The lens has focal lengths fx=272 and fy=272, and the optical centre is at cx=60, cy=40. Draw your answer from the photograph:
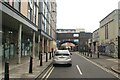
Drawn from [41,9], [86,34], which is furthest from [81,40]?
[41,9]

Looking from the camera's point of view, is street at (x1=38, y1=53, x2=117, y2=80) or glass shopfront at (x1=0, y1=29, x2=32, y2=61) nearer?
street at (x1=38, y1=53, x2=117, y2=80)

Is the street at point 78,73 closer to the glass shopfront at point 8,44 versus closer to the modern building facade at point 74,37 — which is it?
the glass shopfront at point 8,44

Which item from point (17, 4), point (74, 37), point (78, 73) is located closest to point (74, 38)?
point (74, 37)

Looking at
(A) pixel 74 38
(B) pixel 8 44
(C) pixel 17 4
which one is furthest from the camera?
(A) pixel 74 38

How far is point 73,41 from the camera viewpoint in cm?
12262

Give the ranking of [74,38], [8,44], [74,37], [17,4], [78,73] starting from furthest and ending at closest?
[74,38]
[74,37]
[8,44]
[17,4]
[78,73]

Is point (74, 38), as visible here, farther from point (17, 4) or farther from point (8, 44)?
point (17, 4)

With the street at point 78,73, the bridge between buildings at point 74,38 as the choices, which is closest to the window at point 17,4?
the street at point 78,73

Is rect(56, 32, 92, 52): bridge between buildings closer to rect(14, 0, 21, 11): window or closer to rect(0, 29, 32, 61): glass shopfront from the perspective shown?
rect(0, 29, 32, 61): glass shopfront

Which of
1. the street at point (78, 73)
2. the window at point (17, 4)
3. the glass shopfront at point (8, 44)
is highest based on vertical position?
the window at point (17, 4)

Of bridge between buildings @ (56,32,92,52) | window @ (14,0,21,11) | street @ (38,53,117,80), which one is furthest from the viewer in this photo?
bridge between buildings @ (56,32,92,52)

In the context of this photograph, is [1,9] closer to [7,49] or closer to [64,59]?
[64,59]

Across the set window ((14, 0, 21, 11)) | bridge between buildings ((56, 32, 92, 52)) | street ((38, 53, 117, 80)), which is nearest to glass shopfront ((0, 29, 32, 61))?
window ((14, 0, 21, 11))

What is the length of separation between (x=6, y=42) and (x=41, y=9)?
56.9 feet
